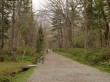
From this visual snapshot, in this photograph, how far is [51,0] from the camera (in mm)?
52375

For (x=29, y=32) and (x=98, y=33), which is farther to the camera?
(x=29, y=32)

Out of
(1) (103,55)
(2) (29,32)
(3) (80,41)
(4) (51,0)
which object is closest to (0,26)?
(4) (51,0)

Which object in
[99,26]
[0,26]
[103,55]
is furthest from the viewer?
[99,26]

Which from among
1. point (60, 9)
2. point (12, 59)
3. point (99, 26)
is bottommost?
point (12, 59)

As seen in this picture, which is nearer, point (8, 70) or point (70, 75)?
point (70, 75)

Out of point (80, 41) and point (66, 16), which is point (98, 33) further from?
point (80, 41)

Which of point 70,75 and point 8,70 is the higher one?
point 70,75

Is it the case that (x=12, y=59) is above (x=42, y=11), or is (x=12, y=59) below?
below

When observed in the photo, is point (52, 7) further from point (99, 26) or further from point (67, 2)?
point (99, 26)

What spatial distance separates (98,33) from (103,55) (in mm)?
27937

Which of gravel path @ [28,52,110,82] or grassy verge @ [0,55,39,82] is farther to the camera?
grassy verge @ [0,55,39,82]

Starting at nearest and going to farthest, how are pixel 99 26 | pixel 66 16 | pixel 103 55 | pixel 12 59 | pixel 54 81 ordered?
pixel 54 81, pixel 103 55, pixel 12 59, pixel 99 26, pixel 66 16

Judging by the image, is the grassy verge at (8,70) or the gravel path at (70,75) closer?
the gravel path at (70,75)

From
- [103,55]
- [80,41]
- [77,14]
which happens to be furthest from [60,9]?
A: [103,55]
